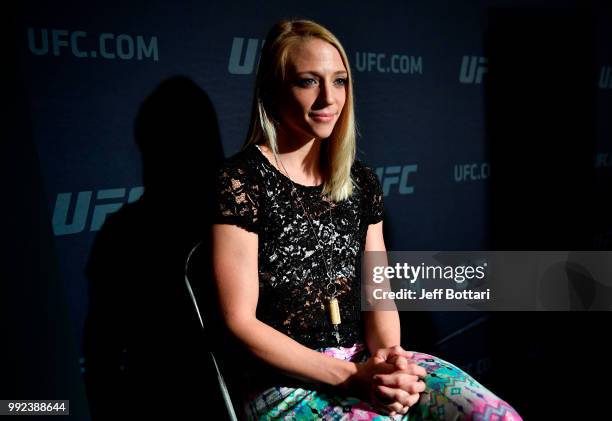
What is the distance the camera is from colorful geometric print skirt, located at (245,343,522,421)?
1.20 m

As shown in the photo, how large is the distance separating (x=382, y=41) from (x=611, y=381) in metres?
2.12

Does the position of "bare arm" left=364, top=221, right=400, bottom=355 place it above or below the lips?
below

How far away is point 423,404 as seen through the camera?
1263 millimetres

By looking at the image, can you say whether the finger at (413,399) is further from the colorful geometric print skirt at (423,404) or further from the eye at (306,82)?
the eye at (306,82)

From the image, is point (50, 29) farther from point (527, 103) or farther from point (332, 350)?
point (527, 103)

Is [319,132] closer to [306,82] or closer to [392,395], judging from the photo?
[306,82]

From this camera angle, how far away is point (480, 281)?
2.78 m

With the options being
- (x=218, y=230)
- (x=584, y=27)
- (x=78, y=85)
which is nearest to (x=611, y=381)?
(x=584, y=27)

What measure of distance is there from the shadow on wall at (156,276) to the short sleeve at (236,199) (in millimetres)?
298

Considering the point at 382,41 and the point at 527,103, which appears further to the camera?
the point at 527,103

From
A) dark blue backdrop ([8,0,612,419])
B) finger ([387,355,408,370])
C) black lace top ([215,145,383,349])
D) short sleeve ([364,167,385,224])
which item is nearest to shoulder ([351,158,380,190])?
short sleeve ([364,167,385,224])

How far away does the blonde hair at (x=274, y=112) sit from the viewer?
1.40m

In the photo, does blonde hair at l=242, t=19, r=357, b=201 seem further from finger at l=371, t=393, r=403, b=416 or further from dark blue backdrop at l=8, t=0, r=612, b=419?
finger at l=371, t=393, r=403, b=416

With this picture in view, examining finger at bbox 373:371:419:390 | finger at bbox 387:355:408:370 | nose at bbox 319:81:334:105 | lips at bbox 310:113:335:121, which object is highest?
nose at bbox 319:81:334:105
